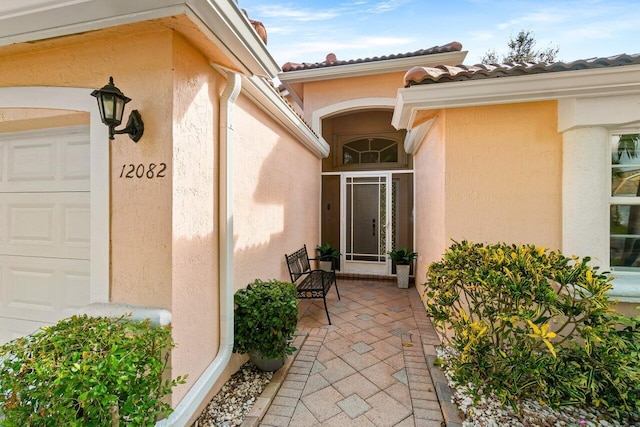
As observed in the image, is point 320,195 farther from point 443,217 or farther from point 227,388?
point 227,388

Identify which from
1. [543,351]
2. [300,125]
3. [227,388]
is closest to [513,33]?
[300,125]

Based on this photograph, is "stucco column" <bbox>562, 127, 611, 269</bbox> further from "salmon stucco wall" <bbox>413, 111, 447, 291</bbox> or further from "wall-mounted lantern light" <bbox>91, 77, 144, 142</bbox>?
"wall-mounted lantern light" <bbox>91, 77, 144, 142</bbox>

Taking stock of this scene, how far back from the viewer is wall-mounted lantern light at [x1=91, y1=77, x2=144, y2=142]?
2.33m

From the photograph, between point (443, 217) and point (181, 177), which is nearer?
point (181, 177)

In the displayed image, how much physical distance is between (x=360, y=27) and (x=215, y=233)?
225 inches

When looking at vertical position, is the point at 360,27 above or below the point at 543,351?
above

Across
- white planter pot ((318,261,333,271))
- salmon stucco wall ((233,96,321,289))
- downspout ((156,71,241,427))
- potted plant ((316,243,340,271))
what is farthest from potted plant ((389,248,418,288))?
downspout ((156,71,241,427))

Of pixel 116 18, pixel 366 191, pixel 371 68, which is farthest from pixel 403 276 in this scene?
pixel 116 18

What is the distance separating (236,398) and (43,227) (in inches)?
117

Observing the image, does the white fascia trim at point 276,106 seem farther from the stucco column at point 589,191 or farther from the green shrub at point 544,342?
the stucco column at point 589,191

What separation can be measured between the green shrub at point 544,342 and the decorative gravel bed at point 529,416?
0.15m

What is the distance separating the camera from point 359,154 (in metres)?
10.0

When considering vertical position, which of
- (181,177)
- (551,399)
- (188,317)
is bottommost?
(551,399)

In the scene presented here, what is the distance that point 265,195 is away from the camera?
15.8 feet
